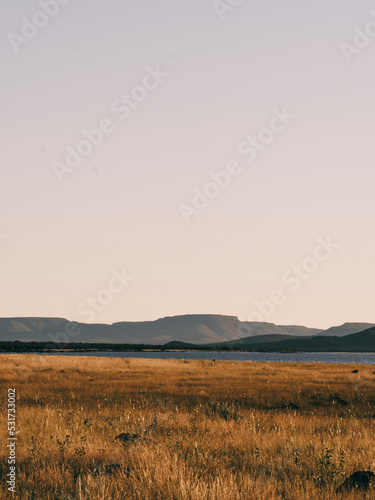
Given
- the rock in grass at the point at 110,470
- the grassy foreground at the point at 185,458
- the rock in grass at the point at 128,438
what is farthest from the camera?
the rock in grass at the point at 128,438

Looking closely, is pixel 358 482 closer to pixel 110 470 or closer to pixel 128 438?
pixel 110 470

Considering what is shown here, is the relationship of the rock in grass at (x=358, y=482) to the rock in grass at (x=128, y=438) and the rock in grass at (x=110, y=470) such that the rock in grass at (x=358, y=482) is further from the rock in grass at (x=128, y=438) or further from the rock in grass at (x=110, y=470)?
the rock in grass at (x=128, y=438)

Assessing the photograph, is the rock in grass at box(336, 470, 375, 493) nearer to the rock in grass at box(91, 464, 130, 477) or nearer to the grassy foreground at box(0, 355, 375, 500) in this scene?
the grassy foreground at box(0, 355, 375, 500)

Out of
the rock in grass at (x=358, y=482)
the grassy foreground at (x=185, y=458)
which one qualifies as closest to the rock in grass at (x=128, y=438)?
the grassy foreground at (x=185, y=458)

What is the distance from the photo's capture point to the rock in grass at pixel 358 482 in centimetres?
573

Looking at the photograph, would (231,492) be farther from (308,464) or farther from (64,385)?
(64,385)

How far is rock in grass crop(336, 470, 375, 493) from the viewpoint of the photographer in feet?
18.8

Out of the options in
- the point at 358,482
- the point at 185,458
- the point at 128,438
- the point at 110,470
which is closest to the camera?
the point at 358,482

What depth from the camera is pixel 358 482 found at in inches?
232

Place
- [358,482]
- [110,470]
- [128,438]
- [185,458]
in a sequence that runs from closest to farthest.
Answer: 1. [358,482]
2. [110,470]
3. [185,458]
4. [128,438]

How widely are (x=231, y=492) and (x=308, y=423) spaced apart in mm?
6411

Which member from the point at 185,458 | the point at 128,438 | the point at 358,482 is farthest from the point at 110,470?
the point at 358,482

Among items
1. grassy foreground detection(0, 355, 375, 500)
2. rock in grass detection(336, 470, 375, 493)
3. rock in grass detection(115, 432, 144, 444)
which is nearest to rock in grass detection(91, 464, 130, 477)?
grassy foreground detection(0, 355, 375, 500)

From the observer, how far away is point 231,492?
16.8ft
